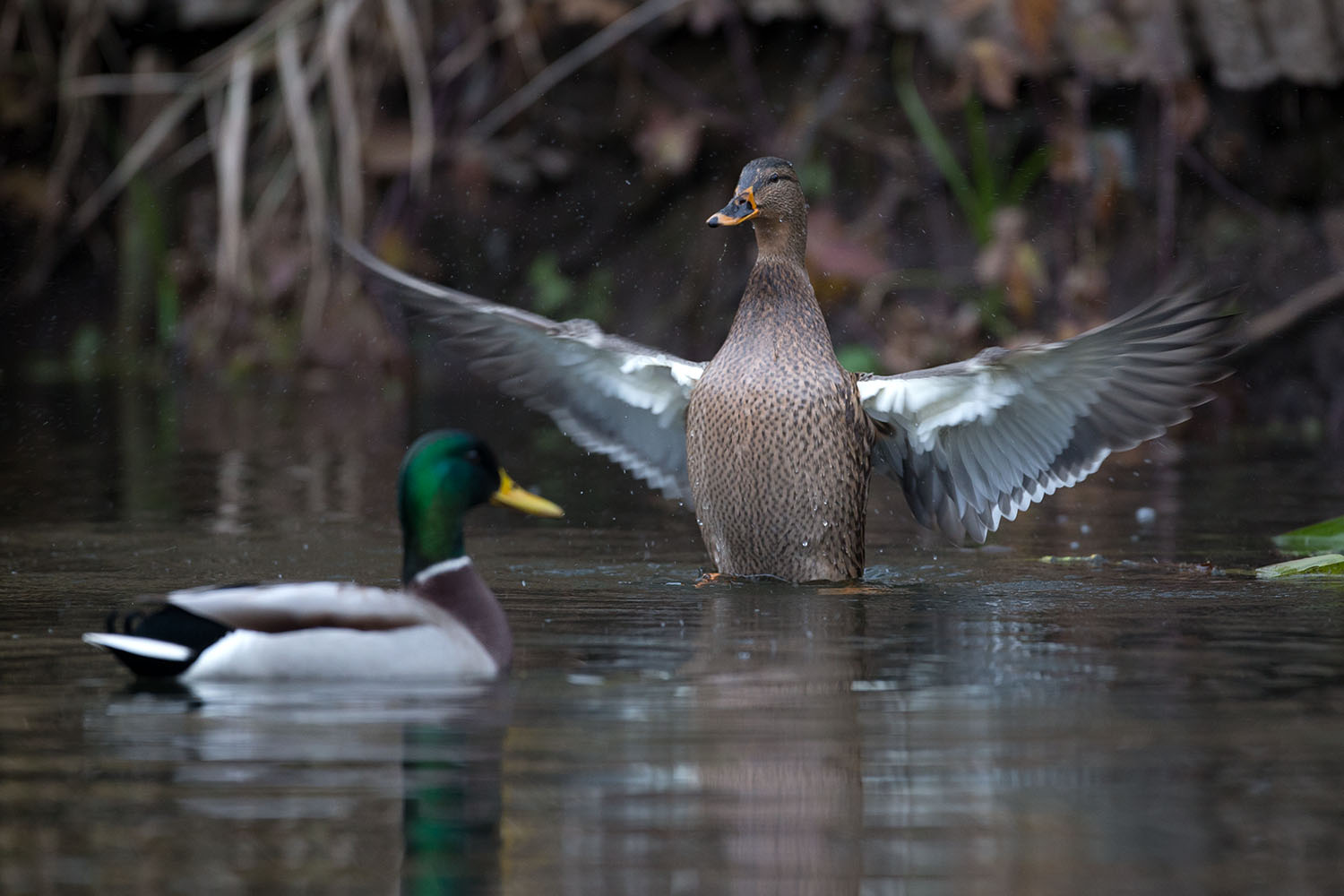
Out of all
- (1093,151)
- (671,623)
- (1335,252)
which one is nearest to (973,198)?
(1093,151)

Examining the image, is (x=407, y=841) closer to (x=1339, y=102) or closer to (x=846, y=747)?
(x=846, y=747)

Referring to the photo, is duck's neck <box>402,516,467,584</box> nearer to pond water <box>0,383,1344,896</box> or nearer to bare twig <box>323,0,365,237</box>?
pond water <box>0,383,1344,896</box>

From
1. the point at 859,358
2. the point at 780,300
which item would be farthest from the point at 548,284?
the point at 780,300

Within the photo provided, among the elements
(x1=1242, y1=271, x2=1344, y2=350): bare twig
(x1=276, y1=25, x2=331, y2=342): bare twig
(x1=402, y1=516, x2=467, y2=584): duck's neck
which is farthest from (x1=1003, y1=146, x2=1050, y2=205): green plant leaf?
(x1=402, y1=516, x2=467, y2=584): duck's neck

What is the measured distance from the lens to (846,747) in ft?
13.0

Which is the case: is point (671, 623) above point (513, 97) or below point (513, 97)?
below

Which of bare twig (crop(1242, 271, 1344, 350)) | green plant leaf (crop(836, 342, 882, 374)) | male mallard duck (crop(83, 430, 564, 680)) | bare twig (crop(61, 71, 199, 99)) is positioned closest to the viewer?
male mallard duck (crop(83, 430, 564, 680))

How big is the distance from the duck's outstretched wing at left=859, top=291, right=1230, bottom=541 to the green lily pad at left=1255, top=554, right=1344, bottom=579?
560mm

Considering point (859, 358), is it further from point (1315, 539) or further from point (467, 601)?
point (467, 601)

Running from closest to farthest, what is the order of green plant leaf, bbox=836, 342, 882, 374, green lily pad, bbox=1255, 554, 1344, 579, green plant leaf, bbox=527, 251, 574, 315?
green lily pad, bbox=1255, 554, 1344, 579 → green plant leaf, bbox=836, 342, 882, 374 → green plant leaf, bbox=527, 251, 574, 315

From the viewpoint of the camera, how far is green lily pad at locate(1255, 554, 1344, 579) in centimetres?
635

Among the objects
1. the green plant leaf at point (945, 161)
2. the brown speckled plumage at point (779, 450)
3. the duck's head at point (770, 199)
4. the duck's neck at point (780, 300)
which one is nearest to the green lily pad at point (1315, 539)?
the brown speckled plumage at point (779, 450)

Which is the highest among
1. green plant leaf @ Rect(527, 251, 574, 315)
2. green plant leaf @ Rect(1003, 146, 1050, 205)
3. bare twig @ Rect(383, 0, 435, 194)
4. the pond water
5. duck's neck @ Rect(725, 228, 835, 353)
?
bare twig @ Rect(383, 0, 435, 194)

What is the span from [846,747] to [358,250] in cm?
360
